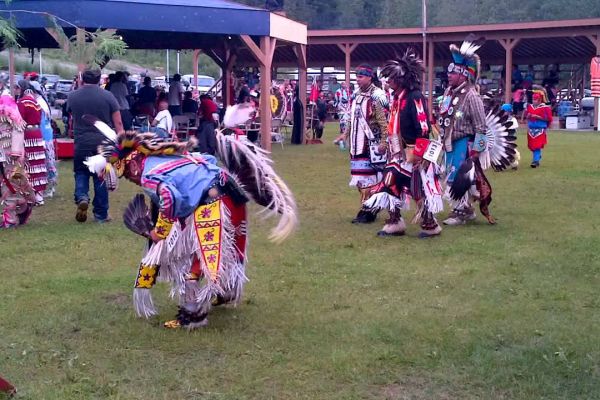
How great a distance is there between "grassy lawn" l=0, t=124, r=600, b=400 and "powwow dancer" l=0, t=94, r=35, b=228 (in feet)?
0.93

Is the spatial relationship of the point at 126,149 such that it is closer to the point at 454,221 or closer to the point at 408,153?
the point at 408,153

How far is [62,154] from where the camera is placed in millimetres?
15266

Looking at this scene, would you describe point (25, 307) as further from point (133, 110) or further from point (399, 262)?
point (133, 110)

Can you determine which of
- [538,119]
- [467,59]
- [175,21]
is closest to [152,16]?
[175,21]

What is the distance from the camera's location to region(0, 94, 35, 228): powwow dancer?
8398 millimetres

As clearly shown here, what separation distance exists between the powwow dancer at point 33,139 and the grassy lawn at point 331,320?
2.63ft

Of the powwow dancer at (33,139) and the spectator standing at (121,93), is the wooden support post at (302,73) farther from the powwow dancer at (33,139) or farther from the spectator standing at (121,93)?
the powwow dancer at (33,139)

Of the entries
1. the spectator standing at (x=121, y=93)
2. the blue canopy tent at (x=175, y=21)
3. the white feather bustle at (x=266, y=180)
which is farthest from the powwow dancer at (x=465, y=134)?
the spectator standing at (x=121, y=93)

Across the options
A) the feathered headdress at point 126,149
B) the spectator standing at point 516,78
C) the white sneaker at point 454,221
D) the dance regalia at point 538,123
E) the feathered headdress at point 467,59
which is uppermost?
the spectator standing at point 516,78

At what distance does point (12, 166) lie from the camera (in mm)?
8469

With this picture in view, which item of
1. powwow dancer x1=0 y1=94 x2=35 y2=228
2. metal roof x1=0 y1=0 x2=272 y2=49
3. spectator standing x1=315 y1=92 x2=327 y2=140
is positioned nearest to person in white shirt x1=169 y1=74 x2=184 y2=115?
metal roof x1=0 y1=0 x2=272 y2=49

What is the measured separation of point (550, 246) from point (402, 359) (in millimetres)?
3463

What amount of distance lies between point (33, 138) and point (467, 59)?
468 centimetres

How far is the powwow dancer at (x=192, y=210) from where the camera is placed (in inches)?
191
